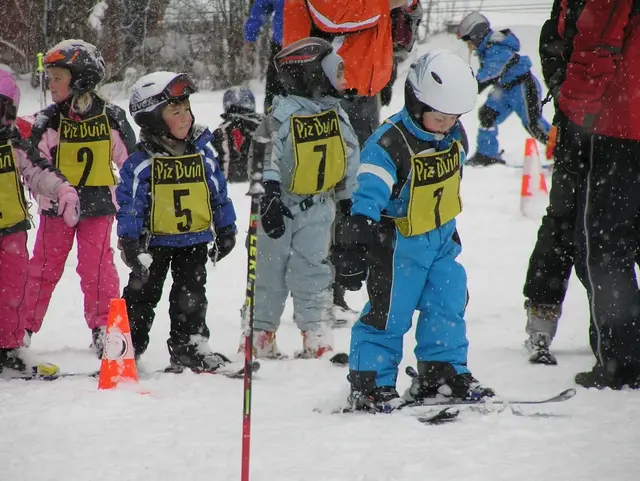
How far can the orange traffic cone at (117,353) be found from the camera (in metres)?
4.99

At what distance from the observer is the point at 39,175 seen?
5.58 metres

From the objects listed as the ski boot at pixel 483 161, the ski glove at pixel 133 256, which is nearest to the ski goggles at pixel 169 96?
the ski glove at pixel 133 256

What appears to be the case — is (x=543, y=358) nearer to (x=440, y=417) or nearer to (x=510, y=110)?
(x=440, y=417)

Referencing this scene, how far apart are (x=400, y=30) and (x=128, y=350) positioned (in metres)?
3.26

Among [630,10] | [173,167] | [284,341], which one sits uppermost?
[630,10]

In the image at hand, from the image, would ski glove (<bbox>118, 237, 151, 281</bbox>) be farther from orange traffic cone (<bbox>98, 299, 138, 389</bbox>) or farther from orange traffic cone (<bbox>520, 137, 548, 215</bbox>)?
orange traffic cone (<bbox>520, 137, 548, 215</bbox>)

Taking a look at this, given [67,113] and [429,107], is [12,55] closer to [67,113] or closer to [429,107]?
[67,113]

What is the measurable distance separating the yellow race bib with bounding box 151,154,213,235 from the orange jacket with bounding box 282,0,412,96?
1.43 meters

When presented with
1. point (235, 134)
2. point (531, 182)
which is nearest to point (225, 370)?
point (531, 182)

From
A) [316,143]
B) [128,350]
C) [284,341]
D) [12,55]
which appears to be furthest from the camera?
[12,55]

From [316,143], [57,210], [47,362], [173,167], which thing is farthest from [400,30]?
[47,362]

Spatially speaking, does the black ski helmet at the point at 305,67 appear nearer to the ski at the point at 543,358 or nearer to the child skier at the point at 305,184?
the child skier at the point at 305,184

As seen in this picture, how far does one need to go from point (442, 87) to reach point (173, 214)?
74.7 inches

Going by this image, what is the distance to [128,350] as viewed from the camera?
512 cm
